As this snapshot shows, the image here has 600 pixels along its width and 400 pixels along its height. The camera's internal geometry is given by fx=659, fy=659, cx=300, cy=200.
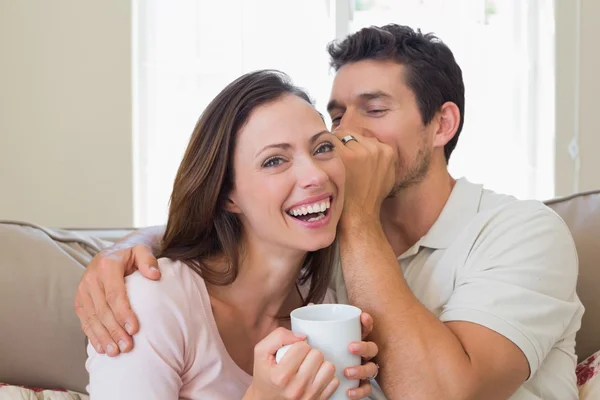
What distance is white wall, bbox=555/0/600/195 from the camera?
3277 mm

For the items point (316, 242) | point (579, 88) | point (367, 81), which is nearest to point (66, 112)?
point (367, 81)

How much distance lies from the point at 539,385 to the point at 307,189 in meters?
0.69

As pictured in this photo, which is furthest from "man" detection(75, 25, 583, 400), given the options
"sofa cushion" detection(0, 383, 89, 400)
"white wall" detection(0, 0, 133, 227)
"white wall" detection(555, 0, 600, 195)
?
"white wall" detection(555, 0, 600, 195)

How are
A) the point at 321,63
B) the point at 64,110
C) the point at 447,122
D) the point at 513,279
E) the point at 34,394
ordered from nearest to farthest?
the point at 513,279, the point at 34,394, the point at 447,122, the point at 64,110, the point at 321,63

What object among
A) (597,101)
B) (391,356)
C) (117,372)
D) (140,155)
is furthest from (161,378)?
(597,101)

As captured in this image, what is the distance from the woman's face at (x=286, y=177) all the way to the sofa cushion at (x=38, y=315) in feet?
1.93

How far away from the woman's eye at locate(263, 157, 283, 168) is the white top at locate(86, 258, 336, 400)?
10.6 inches

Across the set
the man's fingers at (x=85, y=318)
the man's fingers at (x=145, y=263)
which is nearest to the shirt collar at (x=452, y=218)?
the man's fingers at (x=145, y=263)

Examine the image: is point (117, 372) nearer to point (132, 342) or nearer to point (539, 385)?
point (132, 342)

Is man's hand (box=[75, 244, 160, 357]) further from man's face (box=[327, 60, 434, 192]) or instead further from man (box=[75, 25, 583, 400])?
man's face (box=[327, 60, 434, 192])

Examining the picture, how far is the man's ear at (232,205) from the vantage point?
142 centimetres

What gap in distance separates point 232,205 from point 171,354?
37cm

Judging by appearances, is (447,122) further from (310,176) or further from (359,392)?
(359,392)

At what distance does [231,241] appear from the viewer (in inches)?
57.3
